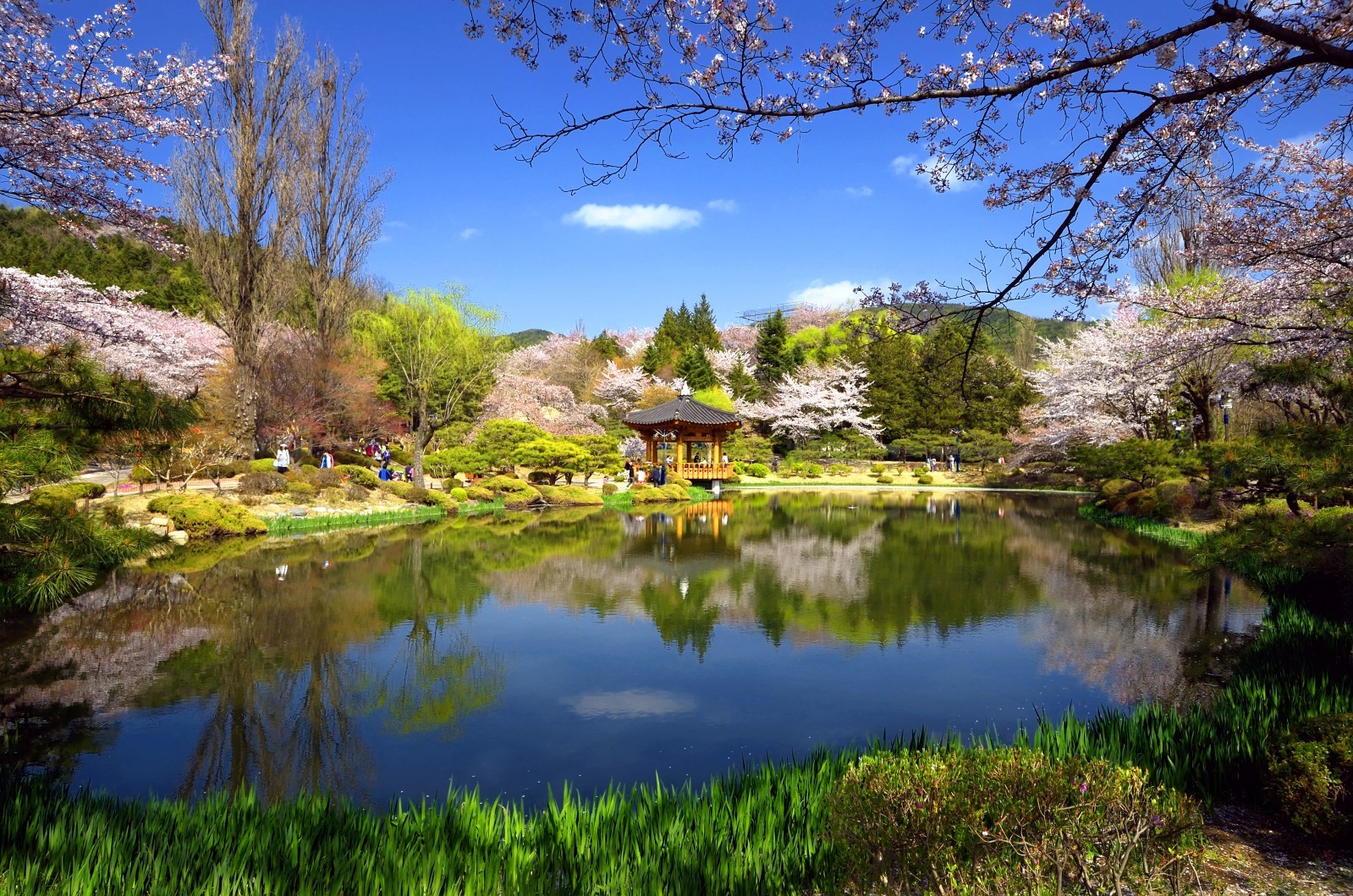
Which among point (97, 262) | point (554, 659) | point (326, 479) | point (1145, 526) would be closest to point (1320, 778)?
point (554, 659)

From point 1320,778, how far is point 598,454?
21184 mm

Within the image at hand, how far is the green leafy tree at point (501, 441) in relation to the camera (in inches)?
814

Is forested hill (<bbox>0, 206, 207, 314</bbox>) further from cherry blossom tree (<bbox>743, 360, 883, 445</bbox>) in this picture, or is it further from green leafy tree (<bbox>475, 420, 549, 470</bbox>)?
cherry blossom tree (<bbox>743, 360, 883, 445</bbox>)

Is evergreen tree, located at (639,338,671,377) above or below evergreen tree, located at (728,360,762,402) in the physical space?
above

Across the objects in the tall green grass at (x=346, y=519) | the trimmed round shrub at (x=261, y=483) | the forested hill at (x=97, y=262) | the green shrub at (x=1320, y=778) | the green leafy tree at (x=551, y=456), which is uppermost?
the forested hill at (x=97, y=262)

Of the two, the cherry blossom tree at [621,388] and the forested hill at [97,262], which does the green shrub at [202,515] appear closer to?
the forested hill at [97,262]

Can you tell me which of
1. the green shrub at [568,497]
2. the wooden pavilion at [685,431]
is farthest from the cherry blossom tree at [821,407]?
the green shrub at [568,497]

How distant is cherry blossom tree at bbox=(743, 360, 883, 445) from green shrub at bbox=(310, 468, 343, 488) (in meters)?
21.6

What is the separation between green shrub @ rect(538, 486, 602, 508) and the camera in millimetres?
19406

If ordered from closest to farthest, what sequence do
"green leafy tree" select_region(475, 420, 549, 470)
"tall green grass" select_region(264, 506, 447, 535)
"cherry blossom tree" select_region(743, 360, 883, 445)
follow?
"tall green grass" select_region(264, 506, 447, 535) < "green leafy tree" select_region(475, 420, 549, 470) < "cherry blossom tree" select_region(743, 360, 883, 445)

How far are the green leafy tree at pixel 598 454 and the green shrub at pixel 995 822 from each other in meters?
19.7

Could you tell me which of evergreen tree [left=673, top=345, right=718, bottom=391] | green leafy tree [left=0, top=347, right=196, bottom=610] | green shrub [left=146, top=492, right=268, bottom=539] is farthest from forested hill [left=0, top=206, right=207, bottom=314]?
green leafy tree [left=0, top=347, right=196, bottom=610]

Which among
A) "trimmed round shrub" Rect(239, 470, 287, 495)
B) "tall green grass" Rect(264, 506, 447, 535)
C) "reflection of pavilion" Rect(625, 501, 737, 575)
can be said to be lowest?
"reflection of pavilion" Rect(625, 501, 737, 575)

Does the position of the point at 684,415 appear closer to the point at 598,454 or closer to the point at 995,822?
the point at 598,454
